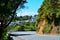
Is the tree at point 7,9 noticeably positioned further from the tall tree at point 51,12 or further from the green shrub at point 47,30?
the green shrub at point 47,30

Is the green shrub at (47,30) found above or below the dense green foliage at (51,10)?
below

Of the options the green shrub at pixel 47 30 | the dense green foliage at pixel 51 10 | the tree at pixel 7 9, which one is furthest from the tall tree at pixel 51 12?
the tree at pixel 7 9

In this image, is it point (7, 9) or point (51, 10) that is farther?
point (51, 10)

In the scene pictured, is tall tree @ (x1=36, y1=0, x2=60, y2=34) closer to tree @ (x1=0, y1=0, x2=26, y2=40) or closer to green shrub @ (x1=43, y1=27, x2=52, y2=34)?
green shrub @ (x1=43, y1=27, x2=52, y2=34)

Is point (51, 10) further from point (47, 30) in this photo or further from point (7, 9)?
point (7, 9)

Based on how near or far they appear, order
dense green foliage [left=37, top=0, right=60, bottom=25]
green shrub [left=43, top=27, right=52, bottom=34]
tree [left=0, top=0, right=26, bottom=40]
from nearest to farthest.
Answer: tree [left=0, top=0, right=26, bottom=40]
dense green foliage [left=37, top=0, right=60, bottom=25]
green shrub [left=43, top=27, right=52, bottom=34]

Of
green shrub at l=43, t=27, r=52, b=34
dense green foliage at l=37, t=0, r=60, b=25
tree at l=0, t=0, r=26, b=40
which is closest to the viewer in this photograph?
tree at l=0, t=0, r=26, b=40

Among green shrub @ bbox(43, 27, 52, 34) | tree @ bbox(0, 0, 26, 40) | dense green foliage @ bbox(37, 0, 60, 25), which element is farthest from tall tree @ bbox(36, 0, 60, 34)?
tree @ bbox(0, 0, 26, 40)

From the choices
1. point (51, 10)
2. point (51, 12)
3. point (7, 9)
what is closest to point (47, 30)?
point (51, 12)

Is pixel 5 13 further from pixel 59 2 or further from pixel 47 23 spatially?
pixel 47 23

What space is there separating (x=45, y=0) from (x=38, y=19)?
6.73 metres

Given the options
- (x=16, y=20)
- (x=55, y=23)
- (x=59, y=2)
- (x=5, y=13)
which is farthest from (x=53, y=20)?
(x=5, y=13)

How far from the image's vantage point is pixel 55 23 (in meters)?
52.3

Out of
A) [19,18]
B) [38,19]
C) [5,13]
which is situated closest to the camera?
[5,13]
